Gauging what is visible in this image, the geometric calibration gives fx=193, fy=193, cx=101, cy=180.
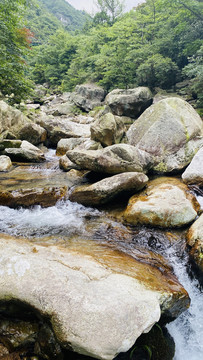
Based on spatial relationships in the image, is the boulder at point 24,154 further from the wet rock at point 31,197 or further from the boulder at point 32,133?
the wet rock at point 31,197

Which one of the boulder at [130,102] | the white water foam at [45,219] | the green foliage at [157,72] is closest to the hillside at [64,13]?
the green foliage at [157,72]

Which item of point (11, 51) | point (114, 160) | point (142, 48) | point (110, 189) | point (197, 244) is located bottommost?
point (110, 189)

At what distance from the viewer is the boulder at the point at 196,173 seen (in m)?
5.88

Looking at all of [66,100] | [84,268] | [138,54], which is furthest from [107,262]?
[66,100]

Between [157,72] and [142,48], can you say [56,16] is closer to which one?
[142,48]

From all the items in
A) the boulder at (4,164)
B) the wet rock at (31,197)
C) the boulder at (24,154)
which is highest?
the wet rock at (31,197)

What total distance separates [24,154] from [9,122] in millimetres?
2588

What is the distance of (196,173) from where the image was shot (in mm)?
5910

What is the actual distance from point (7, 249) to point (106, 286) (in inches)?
61.2

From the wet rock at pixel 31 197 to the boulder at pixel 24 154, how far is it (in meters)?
4.13

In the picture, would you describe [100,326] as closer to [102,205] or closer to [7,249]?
[7,249]

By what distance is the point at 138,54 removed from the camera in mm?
19078

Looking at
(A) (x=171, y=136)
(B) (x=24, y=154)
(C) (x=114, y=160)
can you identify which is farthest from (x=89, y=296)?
(B) (x=24, y=154)

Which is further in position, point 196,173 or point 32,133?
point 32,133
